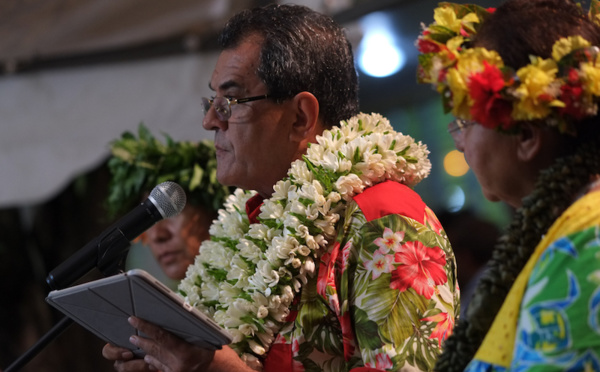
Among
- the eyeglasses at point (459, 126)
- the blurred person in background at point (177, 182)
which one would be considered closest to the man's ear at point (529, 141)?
the eyeglasses at point (459, 126)

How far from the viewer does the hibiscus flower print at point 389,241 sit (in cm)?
208

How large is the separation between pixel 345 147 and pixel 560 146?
2.73ft

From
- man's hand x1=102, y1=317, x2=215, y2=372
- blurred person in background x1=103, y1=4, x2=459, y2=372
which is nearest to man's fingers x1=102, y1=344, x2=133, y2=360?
blurred person in background x1=103, y1=4, x2=459, y2=372

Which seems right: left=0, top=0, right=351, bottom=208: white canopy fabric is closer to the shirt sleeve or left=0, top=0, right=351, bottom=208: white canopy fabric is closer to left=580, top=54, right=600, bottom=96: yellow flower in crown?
the shirt sleeve

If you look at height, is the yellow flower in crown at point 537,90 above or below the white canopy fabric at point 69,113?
above

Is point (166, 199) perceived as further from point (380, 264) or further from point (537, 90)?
point (537, 90)

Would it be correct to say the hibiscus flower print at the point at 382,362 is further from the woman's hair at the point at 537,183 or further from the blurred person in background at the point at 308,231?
the woman's hair at the point at 537,183

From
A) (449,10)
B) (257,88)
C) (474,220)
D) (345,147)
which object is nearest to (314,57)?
(257,88)

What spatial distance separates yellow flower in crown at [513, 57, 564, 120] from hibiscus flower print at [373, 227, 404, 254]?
605 mm

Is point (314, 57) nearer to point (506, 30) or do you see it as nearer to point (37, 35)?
point (506, 30)

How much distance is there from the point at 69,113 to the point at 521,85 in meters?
3.49

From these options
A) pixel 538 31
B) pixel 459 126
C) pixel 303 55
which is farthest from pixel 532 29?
pixel 303 55

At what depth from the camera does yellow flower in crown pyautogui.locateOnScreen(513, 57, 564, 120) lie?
155cm

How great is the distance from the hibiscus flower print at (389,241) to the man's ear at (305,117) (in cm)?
58
